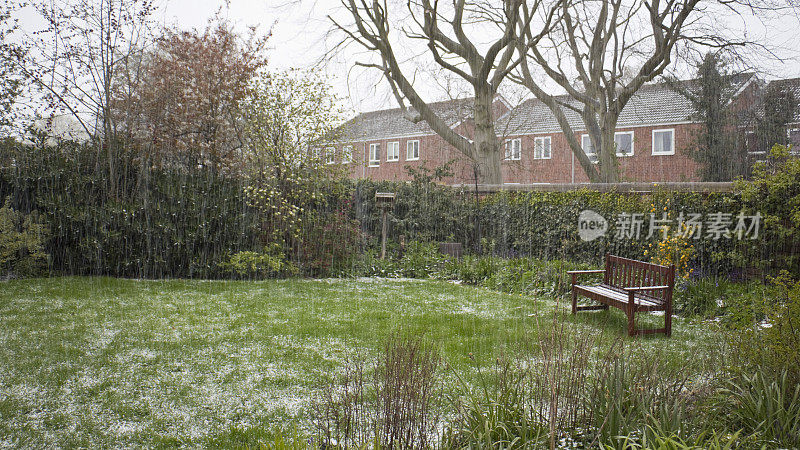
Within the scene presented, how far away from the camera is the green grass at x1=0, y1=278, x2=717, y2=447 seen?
3.66 metres

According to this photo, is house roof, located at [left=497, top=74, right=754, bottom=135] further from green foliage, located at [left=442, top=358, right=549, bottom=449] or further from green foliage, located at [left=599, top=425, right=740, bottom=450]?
green foliage, located at [left=442, top=358, right=549, bottom=449]

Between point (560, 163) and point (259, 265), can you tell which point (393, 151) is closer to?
point (560, 163)

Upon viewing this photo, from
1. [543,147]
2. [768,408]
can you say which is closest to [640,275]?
[768,408]

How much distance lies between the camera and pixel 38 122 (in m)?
11.2

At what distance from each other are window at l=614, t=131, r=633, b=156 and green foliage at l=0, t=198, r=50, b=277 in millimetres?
23759

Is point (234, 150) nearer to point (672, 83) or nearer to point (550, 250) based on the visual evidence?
point (550, 250)

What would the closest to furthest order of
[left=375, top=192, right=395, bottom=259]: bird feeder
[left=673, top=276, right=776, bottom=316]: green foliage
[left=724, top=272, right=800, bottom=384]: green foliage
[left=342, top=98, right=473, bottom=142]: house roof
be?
[left=724, top=272, right=800, bottom=384]: green foliage, [left=673, top=276, right=776, bottom=316]: green foliage, [left=375, top=192, right=395, bottom=259]: bird feeder, [left=342, top=98, right=473, bottom=142]: house roof

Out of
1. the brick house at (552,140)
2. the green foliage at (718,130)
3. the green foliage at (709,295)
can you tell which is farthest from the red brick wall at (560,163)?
the green foliage at (709,295)

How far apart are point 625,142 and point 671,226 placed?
1774 centimetres

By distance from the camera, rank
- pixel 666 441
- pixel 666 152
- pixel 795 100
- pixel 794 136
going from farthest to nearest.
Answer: pixel 666 152 → pixel 794 136 → pixel 795 100 → pixel 666 441

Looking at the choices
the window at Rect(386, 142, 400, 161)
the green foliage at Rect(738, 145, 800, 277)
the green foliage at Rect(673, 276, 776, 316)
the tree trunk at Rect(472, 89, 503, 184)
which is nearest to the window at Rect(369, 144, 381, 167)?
the window at Rect(386, 142, 400, 161)

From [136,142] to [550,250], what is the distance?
9.83 metres

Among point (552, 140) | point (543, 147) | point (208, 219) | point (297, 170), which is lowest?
point (208, 219)

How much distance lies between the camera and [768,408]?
3100 mm
